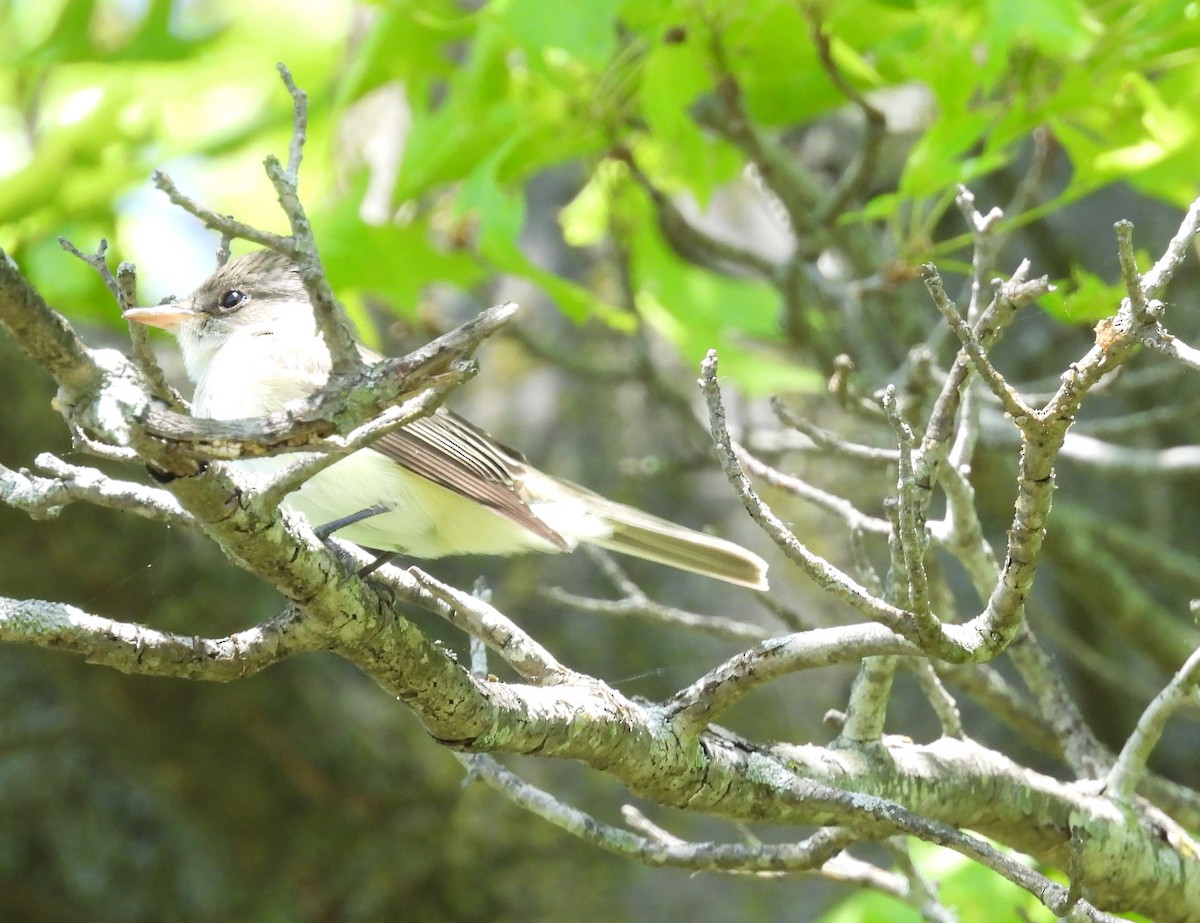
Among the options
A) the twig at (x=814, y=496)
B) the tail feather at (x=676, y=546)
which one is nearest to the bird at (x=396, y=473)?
the tail feather at (x=676, y=546)

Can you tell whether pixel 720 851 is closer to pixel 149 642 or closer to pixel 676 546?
pixel 149 642

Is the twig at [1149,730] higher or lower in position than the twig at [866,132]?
lower

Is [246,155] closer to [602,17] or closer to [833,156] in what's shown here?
[602,17]

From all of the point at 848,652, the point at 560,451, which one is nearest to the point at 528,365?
the point at 560,451

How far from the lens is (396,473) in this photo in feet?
10.8

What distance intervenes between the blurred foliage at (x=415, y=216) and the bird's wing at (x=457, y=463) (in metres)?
0.38

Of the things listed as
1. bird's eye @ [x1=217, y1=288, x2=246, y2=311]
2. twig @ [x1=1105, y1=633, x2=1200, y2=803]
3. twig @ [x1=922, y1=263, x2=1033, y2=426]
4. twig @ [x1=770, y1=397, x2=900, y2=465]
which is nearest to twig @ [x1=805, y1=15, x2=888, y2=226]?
twig @ [x1=770, y1=397, x2=900, y2=465]

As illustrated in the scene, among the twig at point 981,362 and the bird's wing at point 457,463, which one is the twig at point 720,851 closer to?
the bird's wing at point 457,463

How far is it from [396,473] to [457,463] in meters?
0.16

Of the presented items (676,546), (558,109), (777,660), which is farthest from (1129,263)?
(676,546)

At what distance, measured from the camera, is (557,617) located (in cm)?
557

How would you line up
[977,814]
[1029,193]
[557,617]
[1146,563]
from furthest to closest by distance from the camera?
[557,617] < [1146,563] < [1029,193] < [977,814]

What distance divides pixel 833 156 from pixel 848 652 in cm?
447

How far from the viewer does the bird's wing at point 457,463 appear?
3.26 metres
